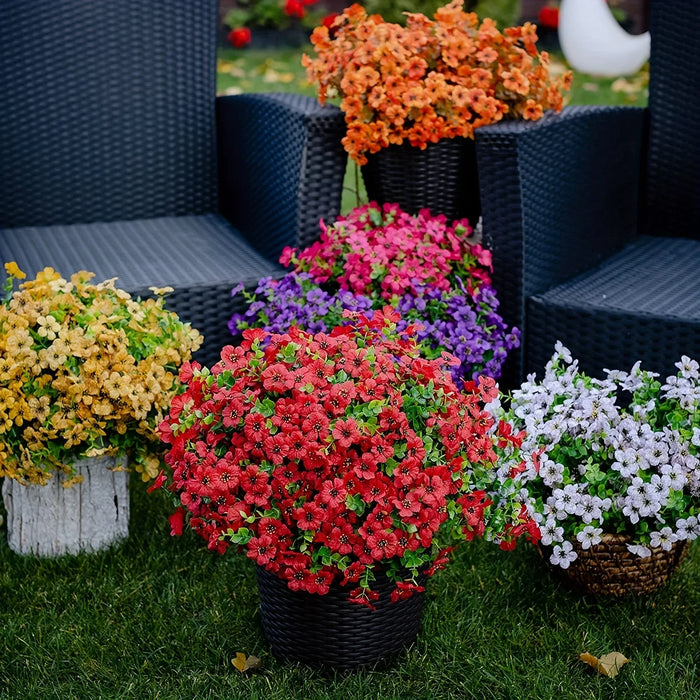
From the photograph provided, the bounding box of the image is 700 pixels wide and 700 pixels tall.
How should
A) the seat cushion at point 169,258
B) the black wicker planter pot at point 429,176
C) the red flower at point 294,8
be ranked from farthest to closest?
the red flower at point 294,8, the black wicker planter pot at point 429,176, the seat cushion at point 169,258

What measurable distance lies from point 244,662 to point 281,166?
1.27m

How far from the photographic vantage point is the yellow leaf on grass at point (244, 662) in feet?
5.89

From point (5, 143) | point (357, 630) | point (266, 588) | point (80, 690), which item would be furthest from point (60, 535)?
point (5, 143)

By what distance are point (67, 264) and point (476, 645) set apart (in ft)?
4.45

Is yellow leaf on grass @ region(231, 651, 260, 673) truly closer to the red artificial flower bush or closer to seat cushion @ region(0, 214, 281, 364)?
the red artificial flower bush

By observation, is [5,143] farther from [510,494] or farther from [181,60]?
[510,494]

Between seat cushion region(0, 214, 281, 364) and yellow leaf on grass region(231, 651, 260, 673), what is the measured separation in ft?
2.78

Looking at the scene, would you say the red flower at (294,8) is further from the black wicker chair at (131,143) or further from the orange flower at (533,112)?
the orange flower at (533,112)

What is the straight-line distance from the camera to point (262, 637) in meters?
1.89

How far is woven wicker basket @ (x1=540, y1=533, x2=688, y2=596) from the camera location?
1905mm

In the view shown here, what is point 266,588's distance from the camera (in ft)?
5.77

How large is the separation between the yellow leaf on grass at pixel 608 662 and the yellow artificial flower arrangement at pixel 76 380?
898 mm

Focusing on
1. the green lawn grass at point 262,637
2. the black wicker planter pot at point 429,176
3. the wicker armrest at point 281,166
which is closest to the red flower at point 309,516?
the green lawn grass at point 262,637

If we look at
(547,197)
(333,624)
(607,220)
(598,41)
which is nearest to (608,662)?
(333,624)
